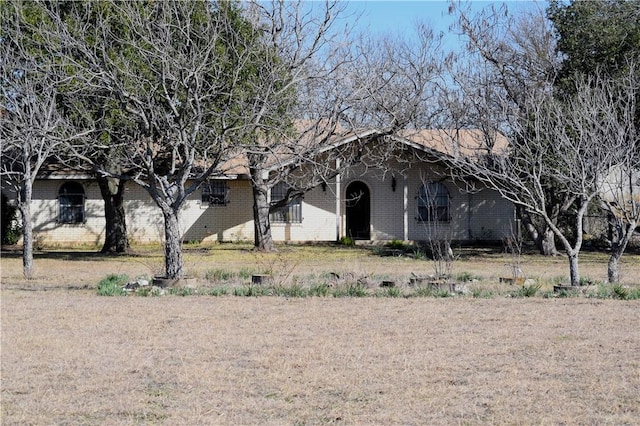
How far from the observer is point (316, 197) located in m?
35.0

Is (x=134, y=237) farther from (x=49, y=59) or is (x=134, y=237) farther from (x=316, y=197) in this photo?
(x=49, y=59)

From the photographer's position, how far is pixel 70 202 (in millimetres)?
34281

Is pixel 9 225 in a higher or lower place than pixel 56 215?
lower

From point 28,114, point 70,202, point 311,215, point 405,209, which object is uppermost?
point 28,114

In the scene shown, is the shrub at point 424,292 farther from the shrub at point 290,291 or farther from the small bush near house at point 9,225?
the small bush near house at point 9,225

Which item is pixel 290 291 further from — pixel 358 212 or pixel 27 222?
pixel 358 212

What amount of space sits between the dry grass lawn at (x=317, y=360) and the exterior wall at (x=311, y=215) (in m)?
17.9

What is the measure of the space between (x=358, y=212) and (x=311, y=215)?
2227 millimetres

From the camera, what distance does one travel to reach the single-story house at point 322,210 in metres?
34.2

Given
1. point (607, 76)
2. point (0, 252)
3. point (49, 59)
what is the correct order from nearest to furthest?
1. point (49, 59)
2. point (607, 76)
3. point (0, 252)

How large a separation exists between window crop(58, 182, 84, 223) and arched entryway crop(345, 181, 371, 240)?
10.4m

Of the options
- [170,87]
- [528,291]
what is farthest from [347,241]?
[528,291]

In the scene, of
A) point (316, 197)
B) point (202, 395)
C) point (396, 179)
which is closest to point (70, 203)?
point (316, 197)

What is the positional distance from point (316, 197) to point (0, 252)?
39.3 ft
